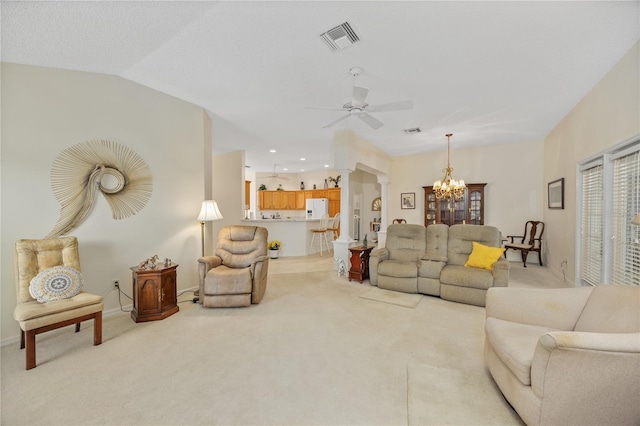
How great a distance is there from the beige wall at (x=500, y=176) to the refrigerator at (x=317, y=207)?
121 inches

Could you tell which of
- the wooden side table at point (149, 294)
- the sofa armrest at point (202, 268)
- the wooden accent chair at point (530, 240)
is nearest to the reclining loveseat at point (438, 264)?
the wooden accent chair at point (530, 240)

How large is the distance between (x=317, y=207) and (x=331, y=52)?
6.77 metres

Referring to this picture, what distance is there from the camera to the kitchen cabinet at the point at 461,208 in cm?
634

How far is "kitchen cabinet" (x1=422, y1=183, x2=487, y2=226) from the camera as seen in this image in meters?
6.34

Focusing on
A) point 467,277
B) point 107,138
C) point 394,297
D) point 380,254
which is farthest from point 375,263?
point 107,138

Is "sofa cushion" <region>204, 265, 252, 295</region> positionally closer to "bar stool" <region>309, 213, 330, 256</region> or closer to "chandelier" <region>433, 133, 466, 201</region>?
"bar stool" <region>309, 213, 330, 256</region>

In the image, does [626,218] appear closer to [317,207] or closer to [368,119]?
[368,119]

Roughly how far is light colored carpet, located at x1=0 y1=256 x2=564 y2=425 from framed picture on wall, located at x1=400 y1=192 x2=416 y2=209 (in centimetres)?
440

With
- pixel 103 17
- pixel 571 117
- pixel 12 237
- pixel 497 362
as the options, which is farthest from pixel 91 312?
pixel 571 117

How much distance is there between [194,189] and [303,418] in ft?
10.9

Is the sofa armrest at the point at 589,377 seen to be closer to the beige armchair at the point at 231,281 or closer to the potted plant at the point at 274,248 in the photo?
the beige armchair at the point at 231,281

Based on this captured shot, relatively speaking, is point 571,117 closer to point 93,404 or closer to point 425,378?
point 425,378

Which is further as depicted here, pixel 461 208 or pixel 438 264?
pixel 461 208

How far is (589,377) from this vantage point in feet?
3.98
